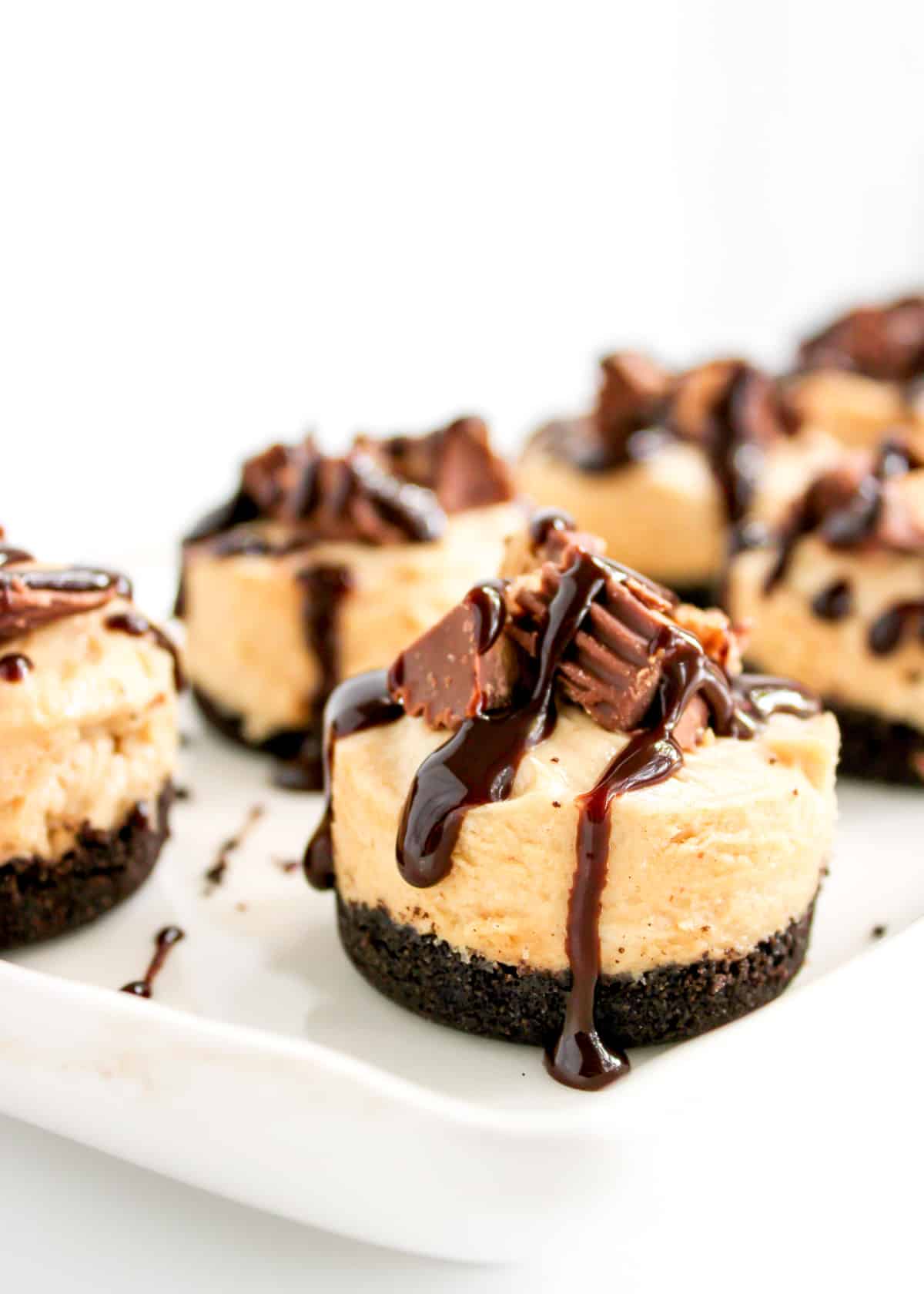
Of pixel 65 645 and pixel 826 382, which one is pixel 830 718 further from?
pixel 826 382

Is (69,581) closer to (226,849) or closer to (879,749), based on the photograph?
(226,849)

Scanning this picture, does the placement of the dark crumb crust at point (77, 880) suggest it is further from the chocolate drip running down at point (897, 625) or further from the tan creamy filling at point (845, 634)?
the chocolate drip running down at point (897, 625)

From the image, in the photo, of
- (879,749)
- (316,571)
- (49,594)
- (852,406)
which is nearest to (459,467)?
(316,571)

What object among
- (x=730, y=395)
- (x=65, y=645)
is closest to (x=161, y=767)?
Answer: (x=65, y=645)

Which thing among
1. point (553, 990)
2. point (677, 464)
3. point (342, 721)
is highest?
point (342, 721)

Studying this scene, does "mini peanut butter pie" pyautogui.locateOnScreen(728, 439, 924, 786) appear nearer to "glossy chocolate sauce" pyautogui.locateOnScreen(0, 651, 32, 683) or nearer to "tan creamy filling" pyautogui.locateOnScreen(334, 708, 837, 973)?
"tan creamy filling" pyautogui.locateOnScreen(334, 708, 837, 973)
